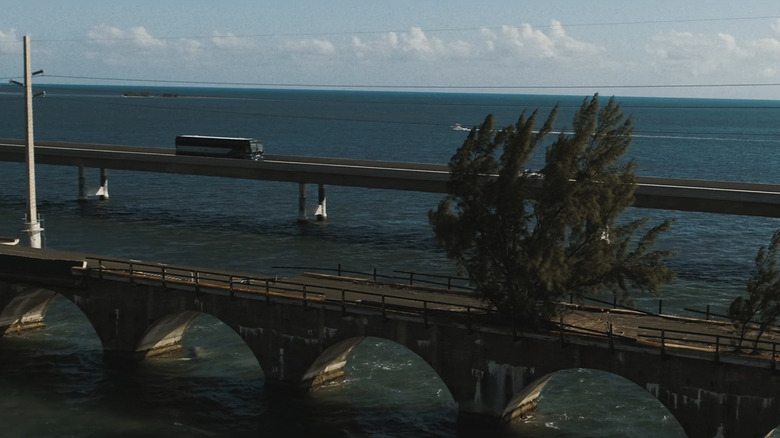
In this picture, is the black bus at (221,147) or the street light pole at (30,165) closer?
the street light pole at (30,165)

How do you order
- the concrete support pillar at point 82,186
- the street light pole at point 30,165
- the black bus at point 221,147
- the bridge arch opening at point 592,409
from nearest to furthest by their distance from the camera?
the bridge arch opening at point 592,409 < the street light pole at point 30,165 < the black bus at point 221,147 < the concrete support pillar at point 82,186

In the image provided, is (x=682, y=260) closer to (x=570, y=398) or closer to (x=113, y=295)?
(x=570, y=398)

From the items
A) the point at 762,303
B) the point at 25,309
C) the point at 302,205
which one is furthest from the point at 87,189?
the point at 762,303

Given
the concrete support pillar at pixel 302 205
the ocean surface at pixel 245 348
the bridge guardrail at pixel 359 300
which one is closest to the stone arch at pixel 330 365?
the ocean surface at pixel 245 348

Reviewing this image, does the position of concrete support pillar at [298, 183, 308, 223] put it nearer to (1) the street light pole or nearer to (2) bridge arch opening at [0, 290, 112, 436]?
(1) the street light pole

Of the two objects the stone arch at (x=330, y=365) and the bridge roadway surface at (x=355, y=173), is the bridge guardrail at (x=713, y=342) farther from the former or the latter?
the bridge roadway surface at (x=355, y=173)

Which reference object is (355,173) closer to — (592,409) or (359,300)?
(359,300)

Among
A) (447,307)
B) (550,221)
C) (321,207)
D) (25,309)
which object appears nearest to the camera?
(550,221)
